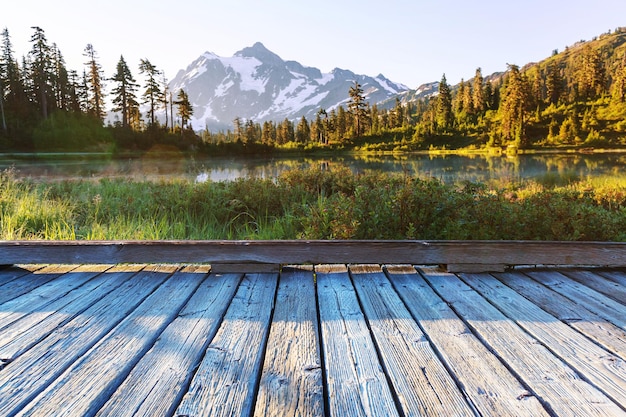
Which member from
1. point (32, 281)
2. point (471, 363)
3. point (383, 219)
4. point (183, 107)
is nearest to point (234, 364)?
point (471, 363)

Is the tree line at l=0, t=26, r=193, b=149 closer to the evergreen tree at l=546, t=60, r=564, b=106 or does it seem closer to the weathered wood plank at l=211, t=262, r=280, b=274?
the weathered wood plank at l=211, t=262, r=280, b=274

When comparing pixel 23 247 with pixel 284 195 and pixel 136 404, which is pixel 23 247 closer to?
pixel 136 404

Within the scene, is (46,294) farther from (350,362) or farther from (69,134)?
(69,134)

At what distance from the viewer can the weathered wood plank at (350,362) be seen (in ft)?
4.08

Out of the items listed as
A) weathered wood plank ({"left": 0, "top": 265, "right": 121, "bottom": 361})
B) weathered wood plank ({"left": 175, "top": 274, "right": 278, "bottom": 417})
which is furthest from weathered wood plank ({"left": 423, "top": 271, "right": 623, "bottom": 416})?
Result: weathered wood plank ({"left": 0, "top": 265, "right": 121, "bottom": 361})

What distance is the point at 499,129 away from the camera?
55.1 metres

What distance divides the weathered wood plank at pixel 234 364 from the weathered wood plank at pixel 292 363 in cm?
5

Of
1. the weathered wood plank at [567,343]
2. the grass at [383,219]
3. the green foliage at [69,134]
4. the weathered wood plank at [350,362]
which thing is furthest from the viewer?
the green foliage at [69,134]

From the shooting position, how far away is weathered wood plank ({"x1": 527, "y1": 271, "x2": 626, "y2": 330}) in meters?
2.02

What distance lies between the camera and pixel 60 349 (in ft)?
5.40

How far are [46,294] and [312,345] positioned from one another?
184cm

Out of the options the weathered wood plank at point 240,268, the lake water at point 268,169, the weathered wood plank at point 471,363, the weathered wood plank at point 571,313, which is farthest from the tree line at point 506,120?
the weathered wood plank at point 471,363

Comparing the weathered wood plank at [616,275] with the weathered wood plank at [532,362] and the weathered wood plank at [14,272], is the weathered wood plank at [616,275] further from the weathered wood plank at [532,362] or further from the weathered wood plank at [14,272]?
the weathered wood plank at [14,272]

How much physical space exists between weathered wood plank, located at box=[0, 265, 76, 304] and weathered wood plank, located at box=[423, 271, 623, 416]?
2.75m
